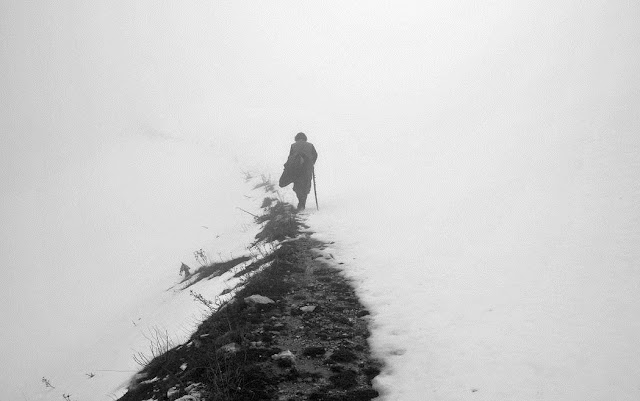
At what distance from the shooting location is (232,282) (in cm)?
789

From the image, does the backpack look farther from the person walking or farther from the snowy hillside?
the snowy hillside

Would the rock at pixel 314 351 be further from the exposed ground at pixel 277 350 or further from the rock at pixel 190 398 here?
the rock at pixel 190 398

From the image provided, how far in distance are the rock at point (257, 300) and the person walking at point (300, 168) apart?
7.00 metres

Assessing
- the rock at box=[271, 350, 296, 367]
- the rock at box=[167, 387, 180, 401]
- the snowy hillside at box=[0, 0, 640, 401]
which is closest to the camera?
the rock at box=[167, 387, 180, 401]

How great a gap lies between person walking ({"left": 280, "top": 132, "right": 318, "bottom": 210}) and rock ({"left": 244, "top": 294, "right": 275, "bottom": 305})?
7.00m

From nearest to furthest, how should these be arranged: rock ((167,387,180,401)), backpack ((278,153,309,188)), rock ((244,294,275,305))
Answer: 1. rock ((167,387,180,401))
2. rock ((244,294,275,305))
3. backpack ((278,153,309,188))

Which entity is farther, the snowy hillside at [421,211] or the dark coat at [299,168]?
the dark coat at [299,168]

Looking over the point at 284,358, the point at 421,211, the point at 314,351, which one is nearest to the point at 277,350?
the point at 284,358

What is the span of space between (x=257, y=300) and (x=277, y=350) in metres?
1.29

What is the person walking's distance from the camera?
491 inches

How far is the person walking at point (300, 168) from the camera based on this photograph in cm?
1248

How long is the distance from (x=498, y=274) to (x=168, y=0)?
7376 inches

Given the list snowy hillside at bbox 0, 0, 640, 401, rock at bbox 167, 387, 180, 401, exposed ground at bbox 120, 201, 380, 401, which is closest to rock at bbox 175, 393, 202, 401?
exposed ground at bbox 120, 201, 380, 401

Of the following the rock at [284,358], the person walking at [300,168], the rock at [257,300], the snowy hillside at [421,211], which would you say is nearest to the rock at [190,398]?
the rock at [284,358]
